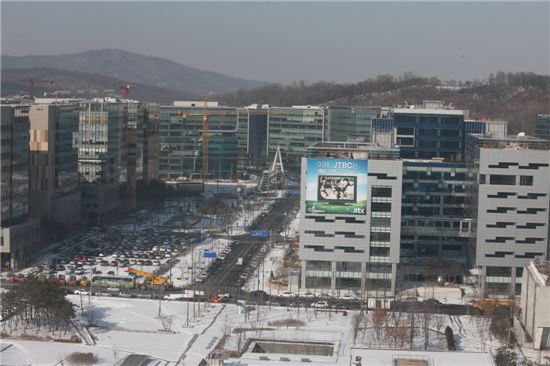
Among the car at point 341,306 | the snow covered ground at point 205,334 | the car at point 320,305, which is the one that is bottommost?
the snow covered ground at point 205,334

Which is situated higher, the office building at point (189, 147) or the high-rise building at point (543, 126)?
the high-rise building at point (543, 126)

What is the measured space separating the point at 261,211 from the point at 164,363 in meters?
16.4

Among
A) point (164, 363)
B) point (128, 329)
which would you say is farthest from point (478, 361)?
point (128, 329)

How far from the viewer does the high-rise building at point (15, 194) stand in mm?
19828

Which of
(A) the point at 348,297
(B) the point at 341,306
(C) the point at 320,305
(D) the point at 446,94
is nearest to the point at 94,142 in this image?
(A) the point at 348,297

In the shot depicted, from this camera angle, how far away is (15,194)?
20469mm

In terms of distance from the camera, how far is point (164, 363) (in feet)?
44.6

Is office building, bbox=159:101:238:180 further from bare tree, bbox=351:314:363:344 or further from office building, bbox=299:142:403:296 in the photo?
bare tree, bbox=351:314:363:344

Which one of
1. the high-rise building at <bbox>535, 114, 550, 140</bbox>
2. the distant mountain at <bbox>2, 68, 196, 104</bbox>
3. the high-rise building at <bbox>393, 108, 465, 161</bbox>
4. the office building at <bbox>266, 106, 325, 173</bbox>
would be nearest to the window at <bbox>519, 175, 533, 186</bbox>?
the high-rise building at <bbox>393, 108, 465, 161</bbox>

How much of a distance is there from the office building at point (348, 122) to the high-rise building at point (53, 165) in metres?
14.1

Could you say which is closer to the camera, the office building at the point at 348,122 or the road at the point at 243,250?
the road at the point at 243,250

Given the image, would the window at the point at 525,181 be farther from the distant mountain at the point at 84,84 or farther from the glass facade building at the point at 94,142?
the distant mountain at the point at 84,84

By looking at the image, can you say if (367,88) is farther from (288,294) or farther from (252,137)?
(288,294)

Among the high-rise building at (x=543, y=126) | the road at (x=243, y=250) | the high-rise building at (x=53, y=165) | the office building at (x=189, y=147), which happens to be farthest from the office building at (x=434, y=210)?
the office building at (x=189, y=147)
